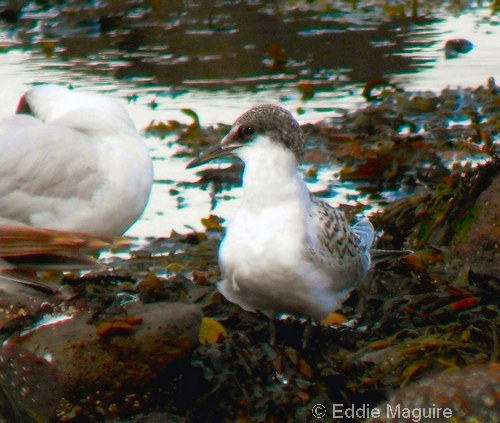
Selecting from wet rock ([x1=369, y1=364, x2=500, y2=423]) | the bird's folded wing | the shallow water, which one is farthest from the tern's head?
the shallow water

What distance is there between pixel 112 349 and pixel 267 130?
1280mm

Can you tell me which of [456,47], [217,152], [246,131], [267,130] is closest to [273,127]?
[267,130]

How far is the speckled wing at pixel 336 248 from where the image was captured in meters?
5.14

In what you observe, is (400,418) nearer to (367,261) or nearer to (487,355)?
(487,355)

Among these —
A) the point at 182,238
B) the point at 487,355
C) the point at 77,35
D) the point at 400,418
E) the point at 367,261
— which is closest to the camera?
the point at 400,418

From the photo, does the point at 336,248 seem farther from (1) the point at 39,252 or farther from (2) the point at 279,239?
(1) the point at 39,252

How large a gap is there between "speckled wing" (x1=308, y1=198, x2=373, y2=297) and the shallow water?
1666 mm

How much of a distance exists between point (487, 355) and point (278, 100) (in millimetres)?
4861

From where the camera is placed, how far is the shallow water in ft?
29.7

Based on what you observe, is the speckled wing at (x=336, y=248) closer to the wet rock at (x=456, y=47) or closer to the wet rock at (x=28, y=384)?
the wet rock at (x=28, y=384)

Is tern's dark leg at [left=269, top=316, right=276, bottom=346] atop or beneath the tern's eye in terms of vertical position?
beneath

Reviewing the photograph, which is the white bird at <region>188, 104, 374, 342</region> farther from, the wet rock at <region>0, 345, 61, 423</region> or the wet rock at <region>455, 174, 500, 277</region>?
the wet rock at <region>0, 345, 61, 423</region>

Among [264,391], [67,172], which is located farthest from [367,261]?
[67,172]

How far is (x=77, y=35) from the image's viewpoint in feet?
39.8
